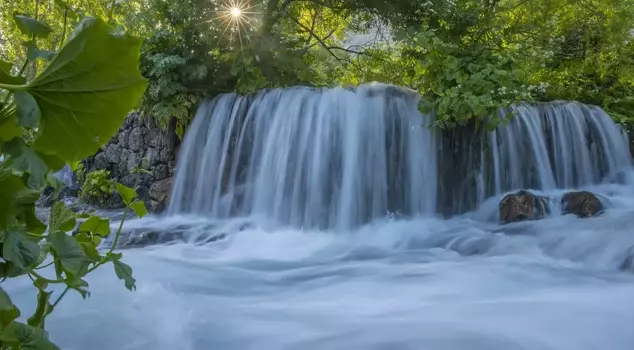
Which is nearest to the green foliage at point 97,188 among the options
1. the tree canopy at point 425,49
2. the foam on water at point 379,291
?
the tree canopy at point 425,49

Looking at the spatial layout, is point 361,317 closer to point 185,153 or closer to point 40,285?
point 40,285

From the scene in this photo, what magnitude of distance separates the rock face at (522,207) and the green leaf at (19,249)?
17.7ft

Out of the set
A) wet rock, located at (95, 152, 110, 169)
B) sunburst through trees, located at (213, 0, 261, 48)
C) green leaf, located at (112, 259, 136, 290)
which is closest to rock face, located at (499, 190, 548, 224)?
sunburst through trees, located at (213, 0, 261, 48)

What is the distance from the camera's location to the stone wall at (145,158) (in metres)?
7.88

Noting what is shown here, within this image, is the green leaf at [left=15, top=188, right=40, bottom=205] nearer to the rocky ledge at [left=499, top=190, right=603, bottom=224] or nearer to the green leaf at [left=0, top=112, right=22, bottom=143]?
the green leaf at [left=0, top=112, right=22, bottom=143]

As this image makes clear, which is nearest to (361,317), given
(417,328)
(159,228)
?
(417,328)

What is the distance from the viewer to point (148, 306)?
8.48 ft

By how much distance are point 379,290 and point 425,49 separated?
397cm

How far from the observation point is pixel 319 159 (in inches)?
259

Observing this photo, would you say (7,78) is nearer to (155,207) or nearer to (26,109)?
(26,109)

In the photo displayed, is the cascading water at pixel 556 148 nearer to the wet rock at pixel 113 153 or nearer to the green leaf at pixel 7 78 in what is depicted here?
the wet rock at pixel 113 153

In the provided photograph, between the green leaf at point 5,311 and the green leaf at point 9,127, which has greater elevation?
the green leaf at point 9,127

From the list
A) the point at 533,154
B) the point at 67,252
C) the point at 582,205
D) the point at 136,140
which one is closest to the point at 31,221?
the point at 67,252

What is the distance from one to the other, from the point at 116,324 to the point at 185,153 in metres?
5.45
